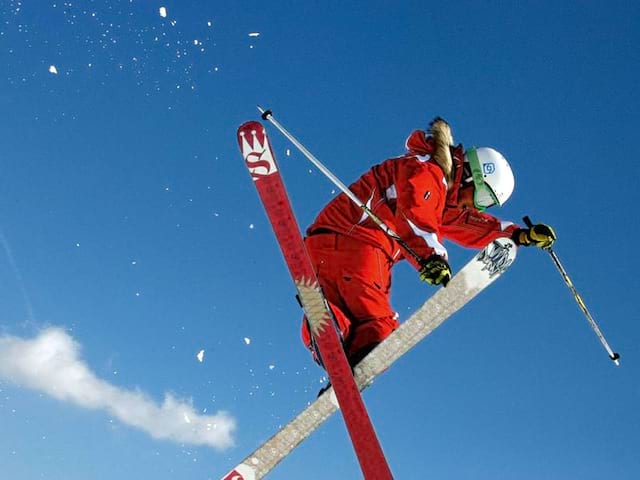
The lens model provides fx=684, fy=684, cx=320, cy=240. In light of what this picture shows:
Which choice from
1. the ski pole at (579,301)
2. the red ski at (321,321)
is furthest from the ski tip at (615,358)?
the red ski at (321,321)

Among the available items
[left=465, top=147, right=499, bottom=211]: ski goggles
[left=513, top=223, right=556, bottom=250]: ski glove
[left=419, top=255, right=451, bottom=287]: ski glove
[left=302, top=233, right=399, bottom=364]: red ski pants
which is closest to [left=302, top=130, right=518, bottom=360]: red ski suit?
[left=302, top=233, right=399, bottom=364]: red ski pants

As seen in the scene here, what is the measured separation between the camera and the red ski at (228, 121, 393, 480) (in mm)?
5488

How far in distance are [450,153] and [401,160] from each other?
2.18 ft

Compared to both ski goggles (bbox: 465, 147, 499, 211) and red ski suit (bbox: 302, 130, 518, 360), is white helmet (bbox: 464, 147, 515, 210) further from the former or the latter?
red ski suit (bbox: 302, 130, 518, 360)

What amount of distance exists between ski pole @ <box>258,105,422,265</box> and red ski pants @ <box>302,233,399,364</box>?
0.76ft

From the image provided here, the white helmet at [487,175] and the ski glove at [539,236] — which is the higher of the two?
the white helmet at [487,175]

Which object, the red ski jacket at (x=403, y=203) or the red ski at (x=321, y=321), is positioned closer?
the red ski at (x=321, y=321)

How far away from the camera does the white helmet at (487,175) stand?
21.4ft

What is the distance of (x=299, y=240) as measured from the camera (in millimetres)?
5680

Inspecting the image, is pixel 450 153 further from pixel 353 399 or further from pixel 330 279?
pixel 353 399

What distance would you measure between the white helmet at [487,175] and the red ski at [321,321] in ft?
6.30

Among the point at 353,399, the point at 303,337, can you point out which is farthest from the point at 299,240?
the point at 353,399

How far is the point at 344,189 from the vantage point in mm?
5957

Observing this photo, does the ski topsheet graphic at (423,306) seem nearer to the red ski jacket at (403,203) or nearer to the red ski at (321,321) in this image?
the red ski at (321,321)
